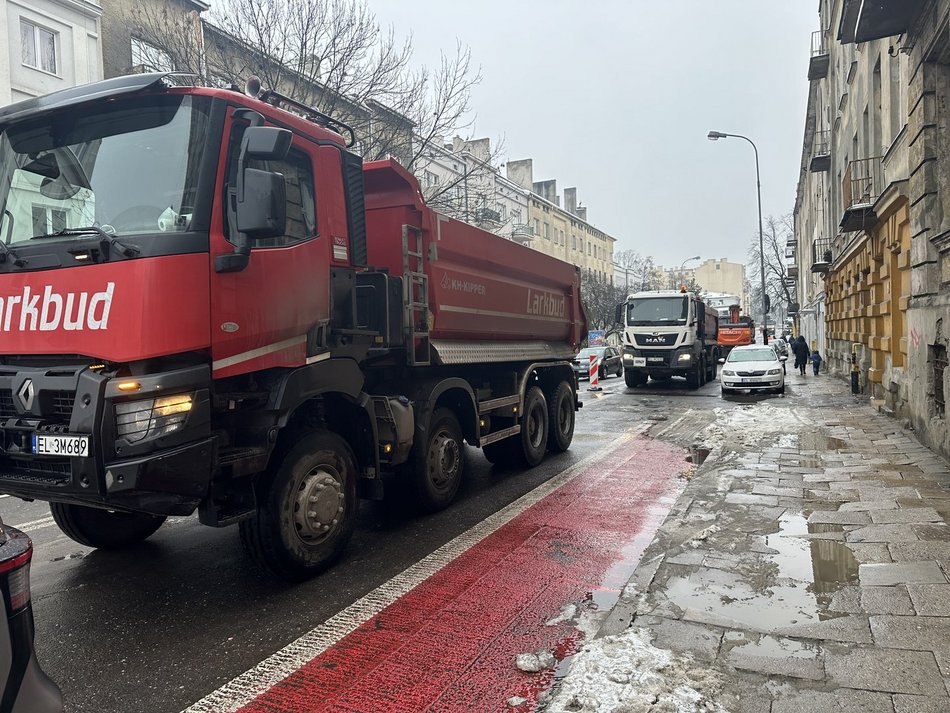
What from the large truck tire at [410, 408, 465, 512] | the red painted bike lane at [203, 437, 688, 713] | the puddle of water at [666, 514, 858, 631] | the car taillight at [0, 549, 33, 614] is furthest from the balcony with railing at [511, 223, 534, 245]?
the car taillight at [0, 549, 33, 614]

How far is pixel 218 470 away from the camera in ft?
12.8

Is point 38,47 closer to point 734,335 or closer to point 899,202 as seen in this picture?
point 899,202

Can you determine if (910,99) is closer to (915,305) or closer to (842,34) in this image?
(842,34)

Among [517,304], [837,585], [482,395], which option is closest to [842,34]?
[517,304]

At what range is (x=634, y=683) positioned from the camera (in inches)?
120

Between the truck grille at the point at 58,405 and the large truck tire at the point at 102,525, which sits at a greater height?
the truck grille at the point at 58,405

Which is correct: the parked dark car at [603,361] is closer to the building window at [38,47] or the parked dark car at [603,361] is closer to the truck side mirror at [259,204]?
the building window at [38,47]

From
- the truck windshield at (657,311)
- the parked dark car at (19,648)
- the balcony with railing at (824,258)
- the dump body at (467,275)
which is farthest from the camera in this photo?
the balcony with railing at (824,258)

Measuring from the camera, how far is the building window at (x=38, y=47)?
19250mm

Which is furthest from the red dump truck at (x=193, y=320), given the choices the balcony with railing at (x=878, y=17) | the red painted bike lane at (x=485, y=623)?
the balcony with railing at (x=878, y=17)

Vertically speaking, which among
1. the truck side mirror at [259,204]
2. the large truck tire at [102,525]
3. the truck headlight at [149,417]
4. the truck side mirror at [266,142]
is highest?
the truck side mirror at [266,142]

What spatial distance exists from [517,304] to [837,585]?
16.0 ft

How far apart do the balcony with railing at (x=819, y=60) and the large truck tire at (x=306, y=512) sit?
85.5 ft

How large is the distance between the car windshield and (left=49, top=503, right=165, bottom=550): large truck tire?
17.4m
